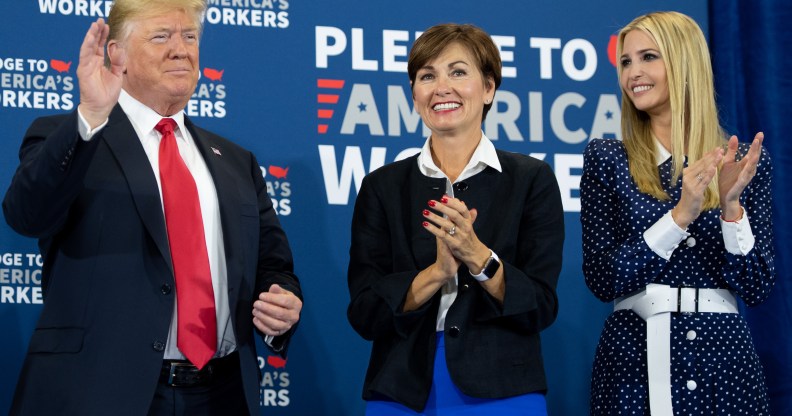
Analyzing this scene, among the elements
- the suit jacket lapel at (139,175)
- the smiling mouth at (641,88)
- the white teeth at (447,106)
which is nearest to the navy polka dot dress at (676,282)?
the smiling mouth at (641,88)

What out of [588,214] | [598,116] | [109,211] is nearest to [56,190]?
[109,211]

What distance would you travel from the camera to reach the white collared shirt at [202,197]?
8.11 ft

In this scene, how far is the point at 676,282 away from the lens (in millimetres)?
2672

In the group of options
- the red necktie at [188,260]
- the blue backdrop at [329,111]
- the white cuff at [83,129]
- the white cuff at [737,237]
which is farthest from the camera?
the blue backdrop at [329,111]

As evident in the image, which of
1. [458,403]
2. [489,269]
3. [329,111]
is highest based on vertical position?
[329,111]

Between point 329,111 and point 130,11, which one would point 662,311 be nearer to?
point 329,111

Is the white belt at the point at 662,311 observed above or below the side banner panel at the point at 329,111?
below

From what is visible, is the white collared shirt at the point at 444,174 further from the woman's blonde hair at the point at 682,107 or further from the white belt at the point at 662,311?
the white belt at the point at 662,311

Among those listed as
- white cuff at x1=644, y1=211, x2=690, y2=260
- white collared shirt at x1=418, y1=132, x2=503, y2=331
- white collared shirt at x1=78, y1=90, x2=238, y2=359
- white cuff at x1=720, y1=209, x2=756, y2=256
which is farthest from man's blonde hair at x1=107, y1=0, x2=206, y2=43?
white cuff at x1=720, y1=209, x2=756, y2=256

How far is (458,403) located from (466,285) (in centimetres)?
30

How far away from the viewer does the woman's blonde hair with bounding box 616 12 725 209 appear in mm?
2719

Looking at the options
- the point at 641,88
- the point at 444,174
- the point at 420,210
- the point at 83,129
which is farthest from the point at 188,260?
the point at 641,88

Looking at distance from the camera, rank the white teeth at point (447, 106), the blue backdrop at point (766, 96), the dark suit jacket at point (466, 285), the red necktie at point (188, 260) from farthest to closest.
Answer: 1. the blue backdrop at point (766, 96)
2. the white teeth at point (447, 106)
3. the dark suit jacket at point (466, 285)
4. the red necktie at point (188, 260)

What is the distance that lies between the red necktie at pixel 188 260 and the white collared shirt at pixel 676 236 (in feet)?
3.76
